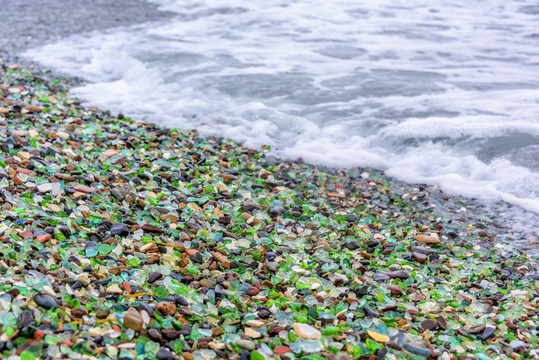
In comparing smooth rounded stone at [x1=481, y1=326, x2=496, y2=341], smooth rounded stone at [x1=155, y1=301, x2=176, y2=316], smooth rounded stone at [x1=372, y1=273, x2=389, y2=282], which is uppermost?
smooth rounded stone at [x1=155, y1=301, x2=176, y2=316]

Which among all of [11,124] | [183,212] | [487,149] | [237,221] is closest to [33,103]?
[11,124]

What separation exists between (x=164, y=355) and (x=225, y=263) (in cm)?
102

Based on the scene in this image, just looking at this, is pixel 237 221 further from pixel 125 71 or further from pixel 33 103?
pixel 125 71

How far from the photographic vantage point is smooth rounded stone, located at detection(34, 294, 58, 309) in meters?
2.50

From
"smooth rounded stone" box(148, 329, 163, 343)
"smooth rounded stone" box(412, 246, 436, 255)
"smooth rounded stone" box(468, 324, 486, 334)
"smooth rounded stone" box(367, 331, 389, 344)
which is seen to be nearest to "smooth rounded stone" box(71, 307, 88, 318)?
"smooth rounded stone" box(148, 329, 163, 343)

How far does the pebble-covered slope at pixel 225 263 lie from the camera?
2.57 meters

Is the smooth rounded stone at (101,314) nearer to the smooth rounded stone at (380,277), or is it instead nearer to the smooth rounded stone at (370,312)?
the smooth rounded stone at (370,312)

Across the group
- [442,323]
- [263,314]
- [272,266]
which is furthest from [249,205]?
[442,323]

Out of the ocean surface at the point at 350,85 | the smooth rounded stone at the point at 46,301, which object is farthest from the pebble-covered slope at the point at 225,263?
the ocean surface at the point at 350,85

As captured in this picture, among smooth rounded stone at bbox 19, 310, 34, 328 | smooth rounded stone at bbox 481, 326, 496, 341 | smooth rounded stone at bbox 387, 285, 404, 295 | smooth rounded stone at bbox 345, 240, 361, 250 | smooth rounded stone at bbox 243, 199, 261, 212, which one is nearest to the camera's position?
smooth rounded stone at bbox 19, 310, 34, 328

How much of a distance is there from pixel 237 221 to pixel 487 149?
4091 mm

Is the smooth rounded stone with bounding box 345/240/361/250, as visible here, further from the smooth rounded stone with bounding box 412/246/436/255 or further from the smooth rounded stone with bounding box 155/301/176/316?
the smooth rounded stone with bounding box 155/301/176/316

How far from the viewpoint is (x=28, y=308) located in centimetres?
243

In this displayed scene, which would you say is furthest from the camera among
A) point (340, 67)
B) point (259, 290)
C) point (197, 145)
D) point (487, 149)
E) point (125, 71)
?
point (340, 67)
